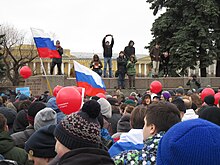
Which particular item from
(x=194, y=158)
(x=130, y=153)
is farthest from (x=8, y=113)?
(x=194, y=158)

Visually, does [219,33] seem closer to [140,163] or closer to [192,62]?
[192,62]

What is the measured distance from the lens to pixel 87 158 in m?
1.68

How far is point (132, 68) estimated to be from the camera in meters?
16.8

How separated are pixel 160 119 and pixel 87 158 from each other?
3.73 feet

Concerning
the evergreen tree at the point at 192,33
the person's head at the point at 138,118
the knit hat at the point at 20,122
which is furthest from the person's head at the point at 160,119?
the evergreen tree at the point at 192,33

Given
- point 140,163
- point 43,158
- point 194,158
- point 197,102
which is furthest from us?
point 197,102

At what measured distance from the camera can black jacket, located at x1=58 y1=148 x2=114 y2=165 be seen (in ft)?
5.49

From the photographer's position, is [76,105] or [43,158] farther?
[76,105]

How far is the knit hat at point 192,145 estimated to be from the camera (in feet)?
4.25

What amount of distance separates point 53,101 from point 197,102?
2.84 metres

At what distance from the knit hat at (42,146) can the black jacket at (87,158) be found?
133cm

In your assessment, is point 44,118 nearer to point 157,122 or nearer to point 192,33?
point 157,122

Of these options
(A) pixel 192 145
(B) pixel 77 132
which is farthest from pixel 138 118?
(A) pixel 192 145

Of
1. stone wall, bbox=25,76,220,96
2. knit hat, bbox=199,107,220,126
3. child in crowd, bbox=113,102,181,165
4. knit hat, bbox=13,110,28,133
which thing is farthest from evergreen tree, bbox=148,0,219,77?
child in crowd, bbox=113,102,181,165
